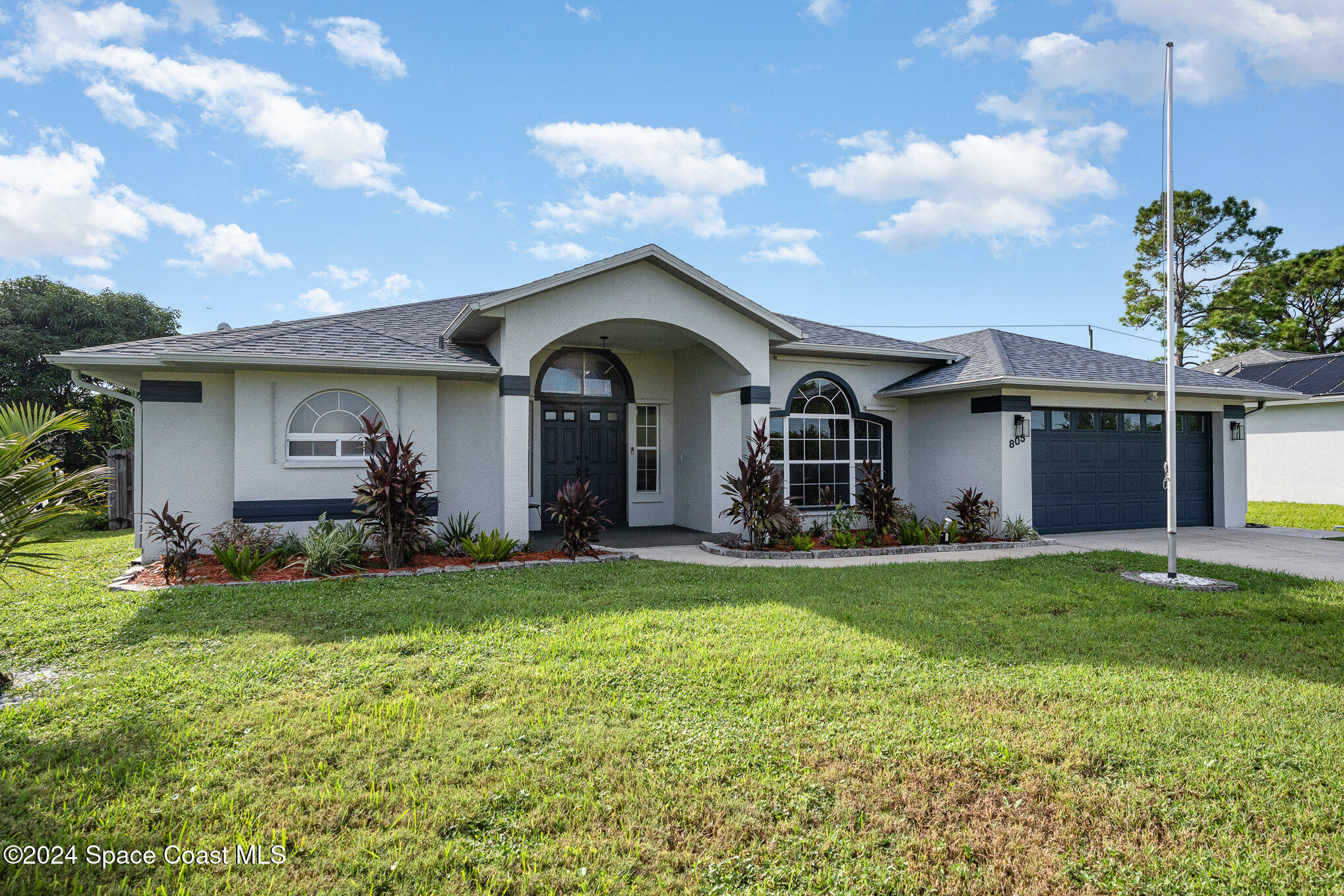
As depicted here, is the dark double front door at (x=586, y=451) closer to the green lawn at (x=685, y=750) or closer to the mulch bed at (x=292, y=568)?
the mulch bed at (x=292, y=568)

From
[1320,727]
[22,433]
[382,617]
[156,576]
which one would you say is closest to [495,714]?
[382,617]

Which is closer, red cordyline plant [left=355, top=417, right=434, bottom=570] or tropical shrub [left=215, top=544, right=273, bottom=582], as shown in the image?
tropical shrub [left=215, top=544, right=273, bottom=582]

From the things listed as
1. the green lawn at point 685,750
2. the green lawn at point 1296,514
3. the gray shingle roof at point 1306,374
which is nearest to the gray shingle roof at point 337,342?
the green lawn at point 685,750

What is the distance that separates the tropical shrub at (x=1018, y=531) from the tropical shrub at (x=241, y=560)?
1185 cm

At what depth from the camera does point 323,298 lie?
2481 centimetres

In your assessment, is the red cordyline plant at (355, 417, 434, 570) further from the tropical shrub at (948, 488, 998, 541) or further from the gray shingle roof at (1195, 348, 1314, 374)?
the gray shingle roof at (1195, 348, 1314, 374)

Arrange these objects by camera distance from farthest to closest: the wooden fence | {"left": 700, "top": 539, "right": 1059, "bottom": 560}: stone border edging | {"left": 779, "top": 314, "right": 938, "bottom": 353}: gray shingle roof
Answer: the wooden fence, {"left": 779, "top": 314, "right": 938, "bottom": 353}: gray shingle roof, {"left": 700, "top": 539, "right": 1059, "bottom": 560}: stone border edging

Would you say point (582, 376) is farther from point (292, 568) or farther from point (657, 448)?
point (292, 568)

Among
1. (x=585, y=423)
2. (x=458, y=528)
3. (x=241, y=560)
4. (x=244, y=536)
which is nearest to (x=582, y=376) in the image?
(x=585, y=423)

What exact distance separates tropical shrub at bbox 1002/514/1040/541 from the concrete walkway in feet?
1.49

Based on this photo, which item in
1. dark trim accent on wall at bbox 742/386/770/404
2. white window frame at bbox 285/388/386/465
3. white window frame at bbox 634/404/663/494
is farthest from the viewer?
white window frame at bbox 634/404/663/494

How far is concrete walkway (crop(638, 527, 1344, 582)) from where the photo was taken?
9719 mm

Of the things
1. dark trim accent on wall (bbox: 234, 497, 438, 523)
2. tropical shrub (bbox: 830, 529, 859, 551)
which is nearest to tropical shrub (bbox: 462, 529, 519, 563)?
dark trim accent on wall (bbox: 234, 497, 438, 523)

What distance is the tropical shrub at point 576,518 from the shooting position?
9805 mm
